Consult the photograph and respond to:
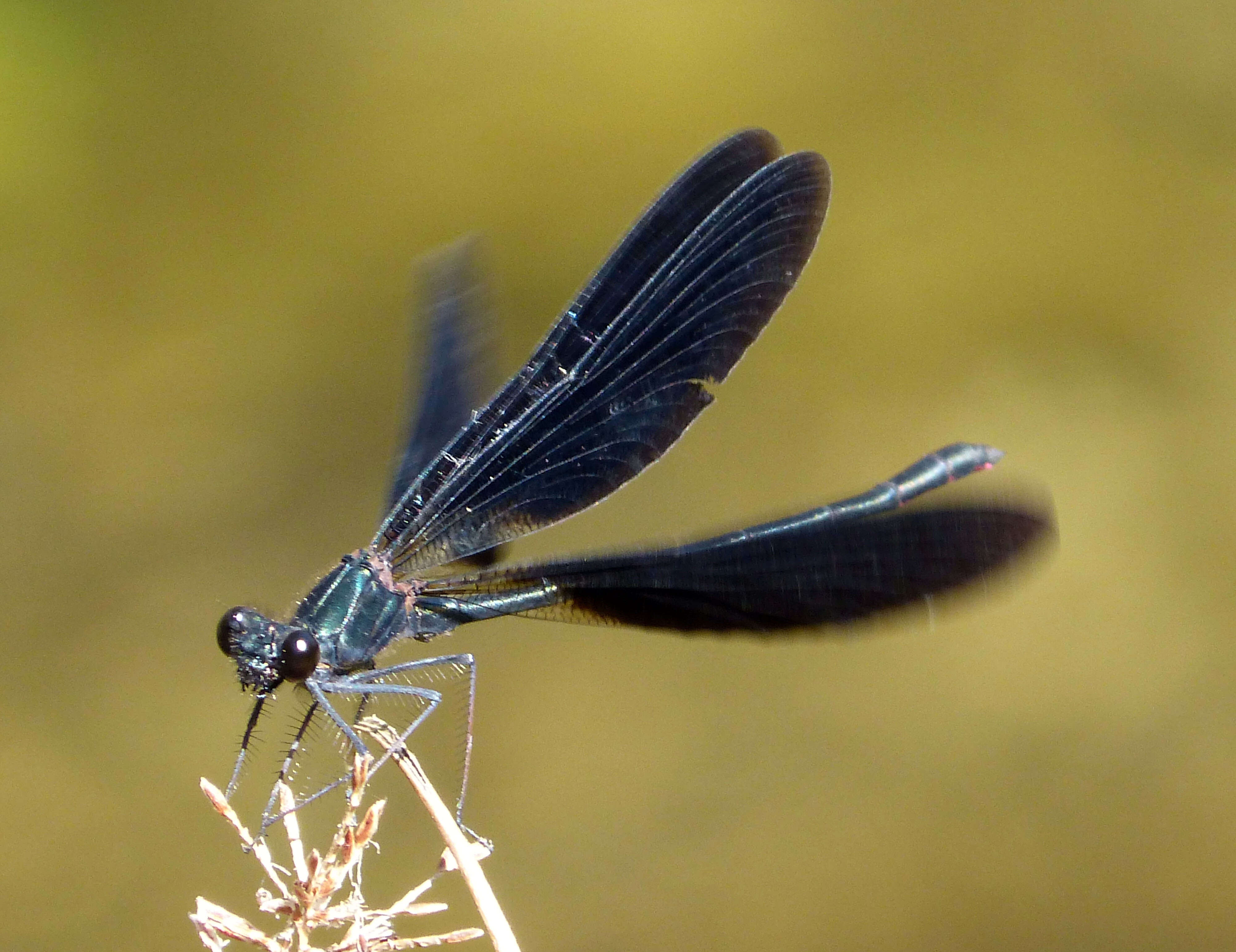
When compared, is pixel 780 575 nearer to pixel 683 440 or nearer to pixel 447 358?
pixel 447 358

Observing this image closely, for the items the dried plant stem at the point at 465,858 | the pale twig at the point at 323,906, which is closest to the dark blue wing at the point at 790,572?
the dried plant stem at the point at 465,858

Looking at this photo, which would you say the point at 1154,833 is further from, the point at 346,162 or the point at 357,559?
the point at 346,162

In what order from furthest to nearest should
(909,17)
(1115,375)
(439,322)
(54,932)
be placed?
(909,17)
(1115,375)
(54,932)
(439,322)

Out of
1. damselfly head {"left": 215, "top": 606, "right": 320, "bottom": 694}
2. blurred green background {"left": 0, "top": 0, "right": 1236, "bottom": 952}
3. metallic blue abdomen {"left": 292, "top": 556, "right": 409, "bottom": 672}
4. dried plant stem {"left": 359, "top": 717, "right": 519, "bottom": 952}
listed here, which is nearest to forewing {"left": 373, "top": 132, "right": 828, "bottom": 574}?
metallic blue abdomen {"left": 292, "top": 556, "right": 409, "bottom": 672}

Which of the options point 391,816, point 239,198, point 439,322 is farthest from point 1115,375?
point 239,198

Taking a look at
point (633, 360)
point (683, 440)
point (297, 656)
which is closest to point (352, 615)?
point (297, 656)
